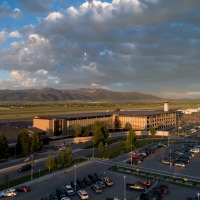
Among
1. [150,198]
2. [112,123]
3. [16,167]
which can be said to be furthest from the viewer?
[112,123]

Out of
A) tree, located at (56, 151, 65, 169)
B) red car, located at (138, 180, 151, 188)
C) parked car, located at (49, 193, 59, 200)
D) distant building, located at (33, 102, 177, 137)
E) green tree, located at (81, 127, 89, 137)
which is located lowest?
parked car, located at (49, 193, 59, 200)

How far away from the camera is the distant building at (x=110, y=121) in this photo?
3017 inches

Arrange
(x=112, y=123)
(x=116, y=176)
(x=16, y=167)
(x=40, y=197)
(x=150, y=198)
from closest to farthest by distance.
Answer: (x=150, y=198) → (x=40, y=197) → (x=116, y=176) → (x=16, y=167) → (x=112, y=123)

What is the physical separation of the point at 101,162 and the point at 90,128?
39.5 m

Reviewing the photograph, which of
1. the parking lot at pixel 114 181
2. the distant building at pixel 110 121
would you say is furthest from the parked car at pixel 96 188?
the distant building at pixel 110 121

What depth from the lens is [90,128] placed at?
88.4 m

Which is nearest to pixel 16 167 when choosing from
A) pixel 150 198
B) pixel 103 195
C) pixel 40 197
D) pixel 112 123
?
pixel 40 197

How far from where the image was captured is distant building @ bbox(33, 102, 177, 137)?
3017 inches

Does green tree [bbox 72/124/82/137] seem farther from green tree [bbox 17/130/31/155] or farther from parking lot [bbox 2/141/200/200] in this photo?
parking lot [bbox 2/141/200/200]

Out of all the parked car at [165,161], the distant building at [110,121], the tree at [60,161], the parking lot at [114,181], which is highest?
the distant building at [110,121]

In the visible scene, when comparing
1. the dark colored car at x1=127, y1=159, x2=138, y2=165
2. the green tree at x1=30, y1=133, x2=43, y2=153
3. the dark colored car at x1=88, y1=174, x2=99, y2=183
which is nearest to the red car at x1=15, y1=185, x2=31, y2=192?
the dark colored car at x1=88, y1=174, x2=99, y2=183

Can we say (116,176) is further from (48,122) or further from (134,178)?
(48,122)

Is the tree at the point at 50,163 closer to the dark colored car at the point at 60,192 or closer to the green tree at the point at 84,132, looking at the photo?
the dark colored car at the point at 60,192

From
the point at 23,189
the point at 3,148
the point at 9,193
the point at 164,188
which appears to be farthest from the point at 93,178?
the point at 3,148
